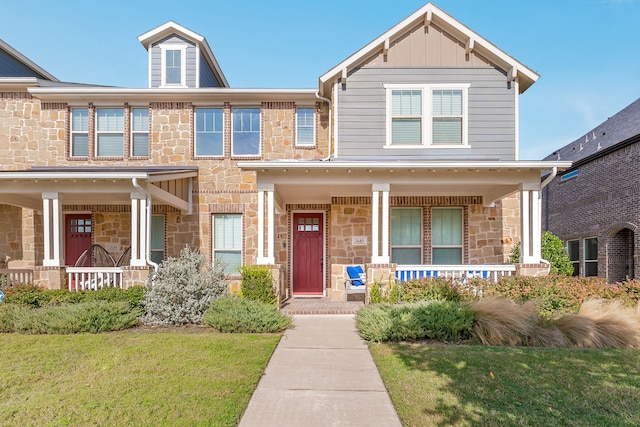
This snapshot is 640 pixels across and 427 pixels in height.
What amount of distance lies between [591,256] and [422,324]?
40.4 feet

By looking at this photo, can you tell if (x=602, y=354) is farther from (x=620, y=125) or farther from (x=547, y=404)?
(x=620, y=125)

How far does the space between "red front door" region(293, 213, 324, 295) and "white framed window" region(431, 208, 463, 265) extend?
3219mm

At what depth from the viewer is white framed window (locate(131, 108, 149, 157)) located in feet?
38.2

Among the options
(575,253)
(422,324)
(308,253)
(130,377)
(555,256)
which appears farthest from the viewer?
(575,253)

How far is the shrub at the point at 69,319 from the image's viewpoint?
7121mm

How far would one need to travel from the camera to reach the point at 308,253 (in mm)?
11734

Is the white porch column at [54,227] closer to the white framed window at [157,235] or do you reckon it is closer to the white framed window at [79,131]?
the white framed window at [157,235]

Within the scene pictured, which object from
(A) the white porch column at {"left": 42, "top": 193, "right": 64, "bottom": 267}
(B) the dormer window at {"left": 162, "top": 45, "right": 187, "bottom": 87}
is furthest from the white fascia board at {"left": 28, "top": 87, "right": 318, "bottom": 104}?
(A) the white porch column at {"left": 42, "top": 193, "right": 64, "bottom": 267}

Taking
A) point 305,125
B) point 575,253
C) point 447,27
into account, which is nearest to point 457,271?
point 305,125

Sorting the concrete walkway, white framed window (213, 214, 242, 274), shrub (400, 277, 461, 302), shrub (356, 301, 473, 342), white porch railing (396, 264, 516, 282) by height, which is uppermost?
white framed window (213, 214, 242, 274)

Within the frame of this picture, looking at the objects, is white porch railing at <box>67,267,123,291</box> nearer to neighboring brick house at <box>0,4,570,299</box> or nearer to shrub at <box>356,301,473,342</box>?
neighboring brick house at <box>0,4,570,299</box>

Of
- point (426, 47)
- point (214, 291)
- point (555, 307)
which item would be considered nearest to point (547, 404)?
point (555, 307)

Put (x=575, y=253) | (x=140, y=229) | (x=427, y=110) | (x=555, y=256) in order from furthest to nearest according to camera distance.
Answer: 1. (x=575, y=253)
2. (x=555, y=256)
3. (x=427, y=110)
4. (x=140, y=229)

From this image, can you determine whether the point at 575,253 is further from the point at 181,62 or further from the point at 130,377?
the point at 130,377
